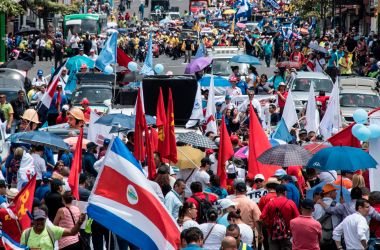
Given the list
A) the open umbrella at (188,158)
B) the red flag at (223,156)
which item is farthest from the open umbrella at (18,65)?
the red flag at (223,156)

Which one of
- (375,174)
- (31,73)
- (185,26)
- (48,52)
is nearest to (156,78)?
(375,174)

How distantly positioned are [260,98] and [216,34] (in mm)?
41903

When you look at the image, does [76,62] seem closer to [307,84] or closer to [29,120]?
[307,84]

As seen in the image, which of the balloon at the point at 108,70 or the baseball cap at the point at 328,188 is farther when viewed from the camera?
the balloon at the point at 108,70

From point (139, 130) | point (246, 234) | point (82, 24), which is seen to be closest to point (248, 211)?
point (246, 234)

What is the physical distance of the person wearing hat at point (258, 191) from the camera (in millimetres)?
16812

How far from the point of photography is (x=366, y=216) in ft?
48.0

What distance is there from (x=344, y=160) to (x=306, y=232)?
2.30 meters

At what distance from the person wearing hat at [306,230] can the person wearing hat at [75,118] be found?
1009 cm

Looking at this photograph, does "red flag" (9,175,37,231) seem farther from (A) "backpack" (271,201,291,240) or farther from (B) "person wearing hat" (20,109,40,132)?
(B) "person wearing hat" (20,109,40,132)

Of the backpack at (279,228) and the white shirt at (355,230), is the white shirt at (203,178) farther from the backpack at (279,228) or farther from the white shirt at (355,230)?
the white shirt at (355,230)

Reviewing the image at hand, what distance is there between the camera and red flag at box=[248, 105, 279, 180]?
18.7 meters

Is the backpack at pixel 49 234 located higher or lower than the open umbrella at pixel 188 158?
higher

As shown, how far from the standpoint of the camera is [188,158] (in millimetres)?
19109
